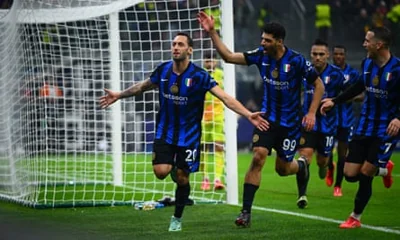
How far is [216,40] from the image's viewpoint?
9812 mm

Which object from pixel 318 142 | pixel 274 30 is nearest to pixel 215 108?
pixel 318 142

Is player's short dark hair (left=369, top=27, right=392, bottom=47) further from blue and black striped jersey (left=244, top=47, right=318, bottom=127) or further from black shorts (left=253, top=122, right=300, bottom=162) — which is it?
black shorts (left=253, top=122, right=300, bottom=162)

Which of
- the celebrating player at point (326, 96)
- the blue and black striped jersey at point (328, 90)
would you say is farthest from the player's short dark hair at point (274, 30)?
the blue and black striped jersey at point (328, 90)

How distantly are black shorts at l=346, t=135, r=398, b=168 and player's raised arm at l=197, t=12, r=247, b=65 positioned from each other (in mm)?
1437

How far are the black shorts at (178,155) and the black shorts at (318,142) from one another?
311 centimetres

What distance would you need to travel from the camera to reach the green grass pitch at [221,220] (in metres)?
9.33

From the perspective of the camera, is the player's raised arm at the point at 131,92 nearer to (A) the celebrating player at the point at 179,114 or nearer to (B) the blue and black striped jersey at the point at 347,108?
(A) the celebrating player at the point at 179,114

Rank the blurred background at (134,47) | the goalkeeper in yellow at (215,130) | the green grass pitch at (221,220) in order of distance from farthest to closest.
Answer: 1. the goalkeeper in yellow at (215,130)
2. the blurred background at (134,47)
3. the green grass pitch at (221,220)

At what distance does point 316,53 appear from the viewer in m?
13.0

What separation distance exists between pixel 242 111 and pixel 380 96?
1541 millimetres

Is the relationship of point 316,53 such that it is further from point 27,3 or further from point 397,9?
point 397,9

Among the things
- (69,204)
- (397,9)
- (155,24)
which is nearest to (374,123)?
(69,204)

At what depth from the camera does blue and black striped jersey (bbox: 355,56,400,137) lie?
9688 millimetres

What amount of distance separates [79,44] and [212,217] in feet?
19.7
